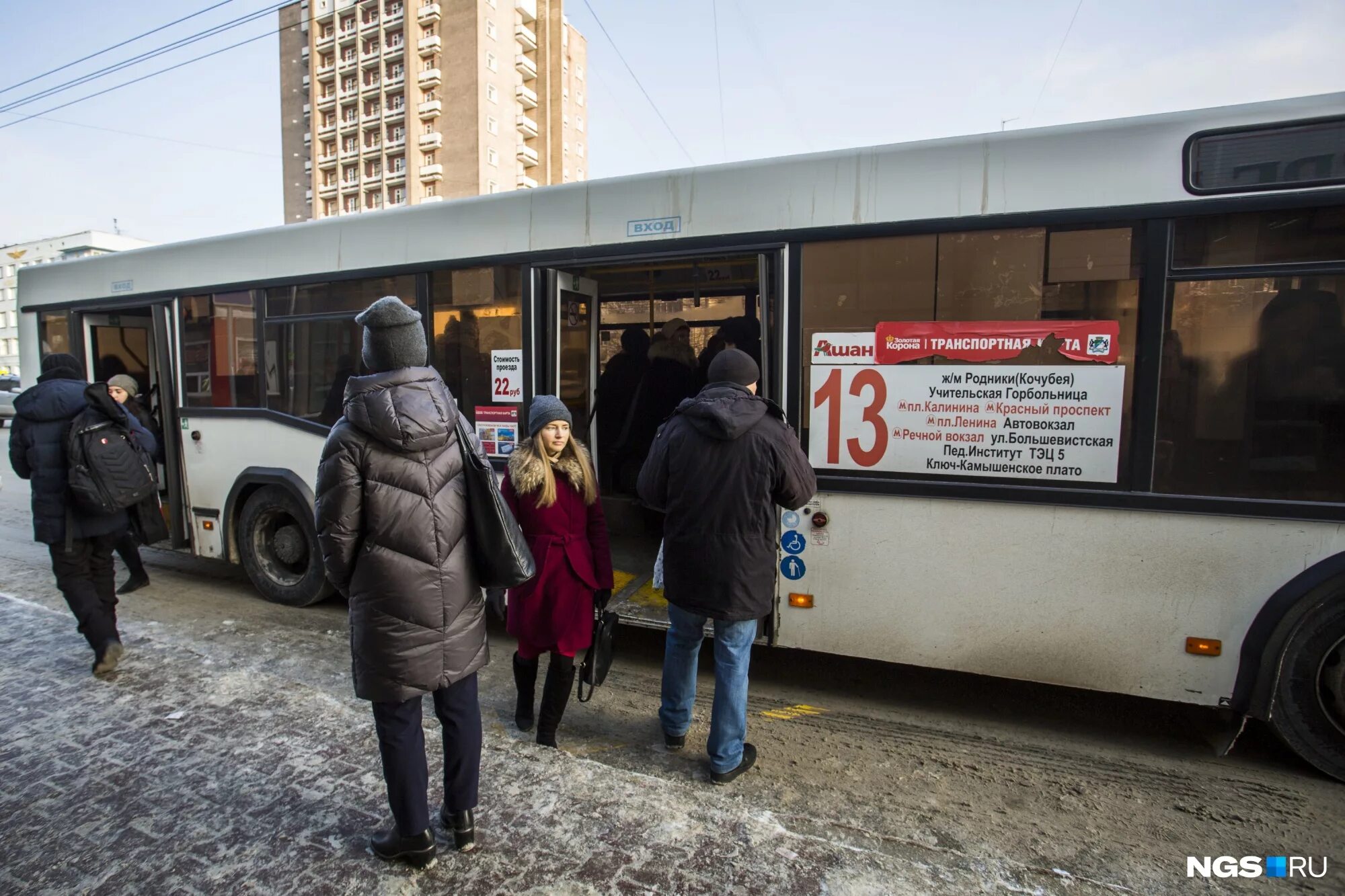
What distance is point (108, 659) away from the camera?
406 centimetres

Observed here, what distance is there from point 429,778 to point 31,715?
7.26ft

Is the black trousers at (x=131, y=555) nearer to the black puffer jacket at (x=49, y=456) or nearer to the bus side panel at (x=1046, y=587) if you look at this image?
the black puffer jacket at (x=49, y=456)

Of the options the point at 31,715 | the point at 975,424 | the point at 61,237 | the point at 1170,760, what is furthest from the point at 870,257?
the point at 61,237

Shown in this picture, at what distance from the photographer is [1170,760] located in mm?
3400

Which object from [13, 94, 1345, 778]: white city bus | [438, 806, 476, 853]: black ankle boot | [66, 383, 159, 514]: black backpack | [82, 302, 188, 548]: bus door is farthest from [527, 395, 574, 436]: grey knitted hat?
[82, 302, 188, 548]: bus door

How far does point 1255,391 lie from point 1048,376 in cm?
79

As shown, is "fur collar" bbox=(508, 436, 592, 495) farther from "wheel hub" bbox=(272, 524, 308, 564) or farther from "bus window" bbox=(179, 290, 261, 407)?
"bus window" bbox=(179, 290, 261, 407)

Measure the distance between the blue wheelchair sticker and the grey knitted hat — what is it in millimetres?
1349

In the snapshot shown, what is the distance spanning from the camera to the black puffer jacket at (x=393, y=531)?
226 cm

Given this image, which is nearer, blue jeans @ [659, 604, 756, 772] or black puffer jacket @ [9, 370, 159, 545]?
blue jeans @ [659, 604, 756, 772]

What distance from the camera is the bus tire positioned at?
304cm

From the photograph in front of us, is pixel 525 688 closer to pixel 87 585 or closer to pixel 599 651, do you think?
pixel 599 651

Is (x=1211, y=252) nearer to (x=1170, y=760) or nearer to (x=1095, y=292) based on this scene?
(x=1095, y=292)

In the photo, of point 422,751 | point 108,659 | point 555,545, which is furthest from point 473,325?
point 422,751
